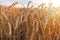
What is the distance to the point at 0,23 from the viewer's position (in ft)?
6.03

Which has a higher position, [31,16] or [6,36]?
[31,16]

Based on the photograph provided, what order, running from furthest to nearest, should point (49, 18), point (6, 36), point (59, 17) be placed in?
point (59, 17), point (49, 18), point (6, 36)

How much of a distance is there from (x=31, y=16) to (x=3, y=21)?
0.21 m

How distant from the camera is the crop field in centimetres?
179

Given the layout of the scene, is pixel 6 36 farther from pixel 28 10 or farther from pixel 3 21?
pixel 28 10

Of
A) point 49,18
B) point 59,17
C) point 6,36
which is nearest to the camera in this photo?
point 6,36

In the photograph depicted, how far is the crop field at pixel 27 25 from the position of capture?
5.87 feet

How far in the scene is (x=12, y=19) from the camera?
6.04ft

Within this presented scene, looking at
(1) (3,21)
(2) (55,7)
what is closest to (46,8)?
(2) (55,7)

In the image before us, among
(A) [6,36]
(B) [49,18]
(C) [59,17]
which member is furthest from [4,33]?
(C) [59,17]

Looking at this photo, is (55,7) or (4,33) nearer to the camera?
(4,33)

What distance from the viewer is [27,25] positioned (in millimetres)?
1853

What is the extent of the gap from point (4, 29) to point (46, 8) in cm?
48

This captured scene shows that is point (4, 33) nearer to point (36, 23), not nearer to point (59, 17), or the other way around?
point (36, 23)
